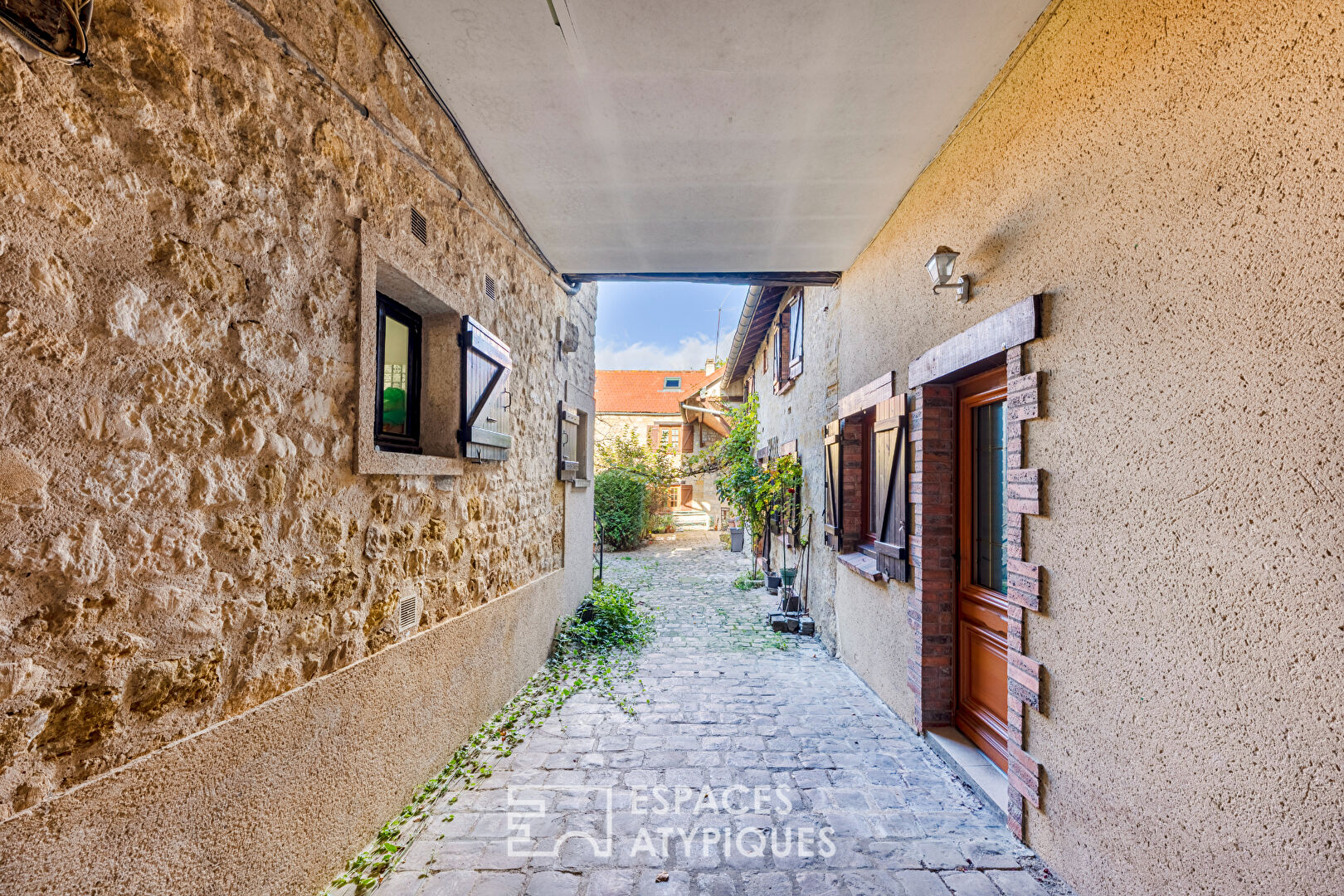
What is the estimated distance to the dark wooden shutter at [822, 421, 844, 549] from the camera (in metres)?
5.14

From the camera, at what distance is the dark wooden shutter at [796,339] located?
707cm

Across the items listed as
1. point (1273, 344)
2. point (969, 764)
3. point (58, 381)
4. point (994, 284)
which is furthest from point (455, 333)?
point (969, 764)

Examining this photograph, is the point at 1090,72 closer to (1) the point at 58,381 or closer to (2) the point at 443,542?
(1) the point at 58,381

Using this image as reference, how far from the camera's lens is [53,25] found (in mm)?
1236

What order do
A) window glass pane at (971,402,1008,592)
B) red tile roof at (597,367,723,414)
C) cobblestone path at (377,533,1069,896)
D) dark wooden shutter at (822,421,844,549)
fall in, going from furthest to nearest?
red tile roof at (597,367,723,414) < dark wooden shutter at (822,421,844,549) < window glass pane at (971,402,1008,592) < cobblestone path at (377,533,1069,896)

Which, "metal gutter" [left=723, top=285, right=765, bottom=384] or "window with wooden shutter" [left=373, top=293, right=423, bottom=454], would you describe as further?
"metal gutter" [left=723, top=285, right=765, bottom=384]

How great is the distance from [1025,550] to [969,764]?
1336 millimetres

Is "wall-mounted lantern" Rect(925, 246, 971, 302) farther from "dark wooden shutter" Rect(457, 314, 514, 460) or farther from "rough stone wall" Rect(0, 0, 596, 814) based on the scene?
"rough stone wall" Rect(0, 0, 596, 814)

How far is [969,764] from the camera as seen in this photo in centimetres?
296

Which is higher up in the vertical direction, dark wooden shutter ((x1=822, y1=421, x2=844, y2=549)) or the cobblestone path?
dark wooden shutter ((x1=822, y1=421, x2=844, y2=549))

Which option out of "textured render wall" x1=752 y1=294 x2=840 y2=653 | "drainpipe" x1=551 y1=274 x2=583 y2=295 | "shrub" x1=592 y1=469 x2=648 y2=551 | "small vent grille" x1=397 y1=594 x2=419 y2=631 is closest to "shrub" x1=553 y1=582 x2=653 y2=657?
"textured render wall" x1=752 y1=294 x2=840 y2=653

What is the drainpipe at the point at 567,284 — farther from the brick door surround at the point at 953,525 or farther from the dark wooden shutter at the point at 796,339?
the brick door surround at the point at 953,525

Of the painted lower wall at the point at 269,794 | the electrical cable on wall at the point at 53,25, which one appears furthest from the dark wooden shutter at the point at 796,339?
the electrical cable on wall at the point at 53,25

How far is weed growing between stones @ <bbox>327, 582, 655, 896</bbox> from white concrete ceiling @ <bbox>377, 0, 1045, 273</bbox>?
3.42 metres
